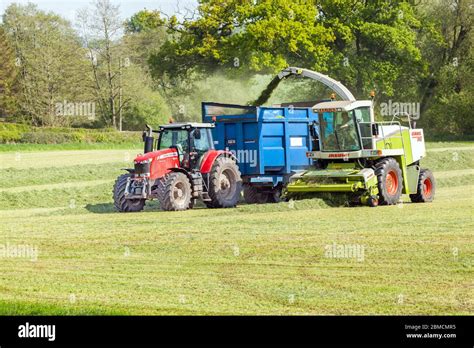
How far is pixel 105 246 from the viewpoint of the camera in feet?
52.9

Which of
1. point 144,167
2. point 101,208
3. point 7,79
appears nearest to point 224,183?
point 144,167

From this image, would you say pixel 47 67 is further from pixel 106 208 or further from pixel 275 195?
pixel 106 208

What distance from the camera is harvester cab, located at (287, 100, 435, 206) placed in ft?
72.6

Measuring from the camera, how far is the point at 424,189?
24.7 m

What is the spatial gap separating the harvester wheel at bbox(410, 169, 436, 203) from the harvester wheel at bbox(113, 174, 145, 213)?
7.53m

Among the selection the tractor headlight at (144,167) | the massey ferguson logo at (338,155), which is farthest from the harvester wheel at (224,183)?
the massey ferguson logo at (338,155)

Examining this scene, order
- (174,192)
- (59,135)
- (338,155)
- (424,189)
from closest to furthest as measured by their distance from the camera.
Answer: (174,192) < (338,155) < (424,189) < (59,135)

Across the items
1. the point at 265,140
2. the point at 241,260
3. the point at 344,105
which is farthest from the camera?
the point at 265,140

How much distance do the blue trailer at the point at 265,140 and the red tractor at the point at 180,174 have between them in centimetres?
79

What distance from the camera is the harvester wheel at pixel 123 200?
21844 millimetres

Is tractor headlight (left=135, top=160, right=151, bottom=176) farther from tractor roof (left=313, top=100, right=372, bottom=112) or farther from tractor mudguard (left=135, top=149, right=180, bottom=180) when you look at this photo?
tractor roof (left=313, top=100, right=372, bottom=112)

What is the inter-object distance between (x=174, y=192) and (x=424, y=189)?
7.16m
